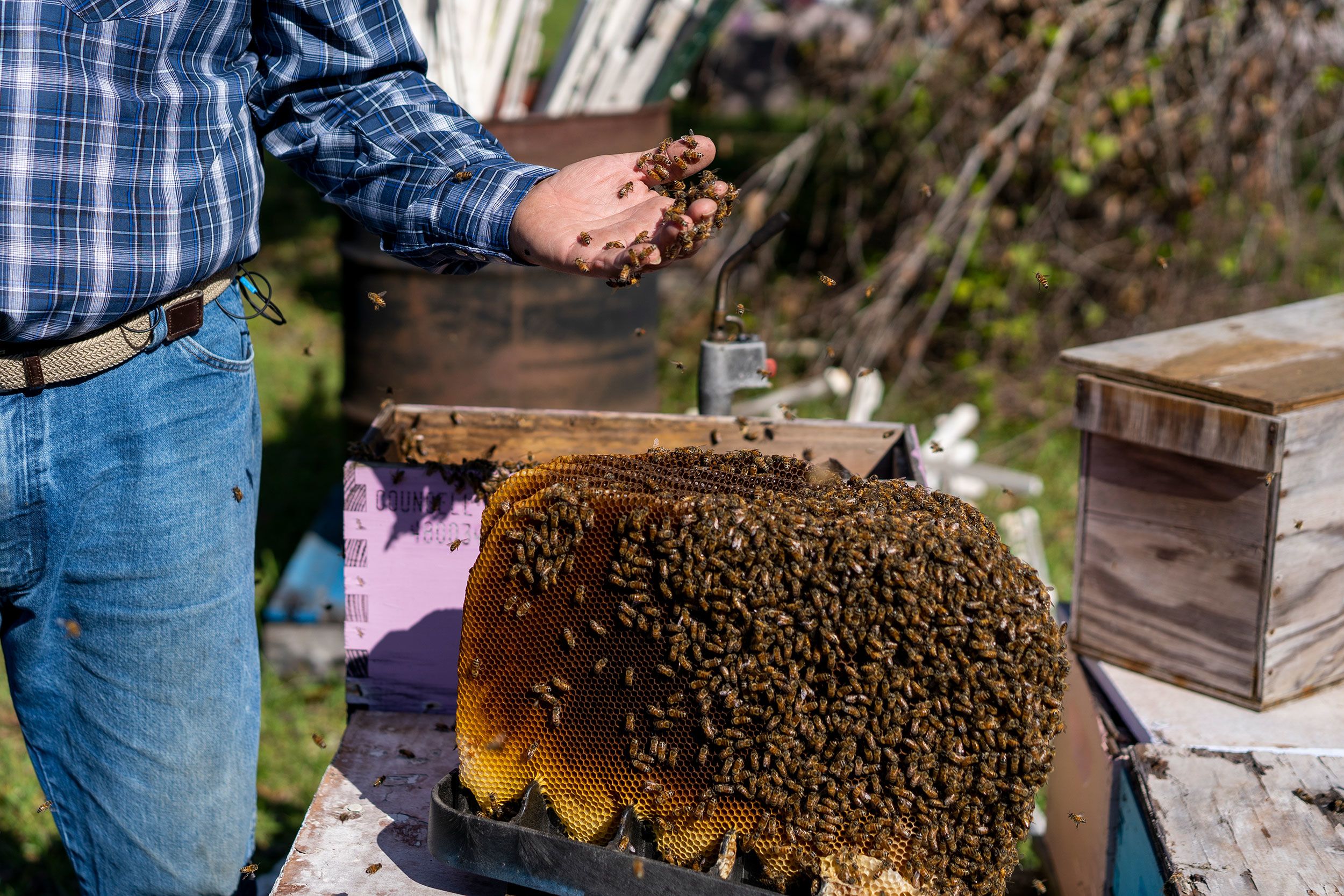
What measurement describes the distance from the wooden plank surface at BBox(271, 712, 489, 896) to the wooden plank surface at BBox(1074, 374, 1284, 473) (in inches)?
61.2

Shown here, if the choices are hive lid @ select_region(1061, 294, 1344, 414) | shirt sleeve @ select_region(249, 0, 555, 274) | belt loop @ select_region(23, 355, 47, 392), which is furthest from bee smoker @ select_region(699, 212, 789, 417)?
belt loop @ select_region(23, 355, 47, 392)

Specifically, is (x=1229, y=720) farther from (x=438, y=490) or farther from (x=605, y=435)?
(x=438, y=490)

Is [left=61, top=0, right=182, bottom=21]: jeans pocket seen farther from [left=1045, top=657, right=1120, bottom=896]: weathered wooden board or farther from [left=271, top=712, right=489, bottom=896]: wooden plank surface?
[left=1045, top=657, right=1120, bottom=896]: weathered wooden board

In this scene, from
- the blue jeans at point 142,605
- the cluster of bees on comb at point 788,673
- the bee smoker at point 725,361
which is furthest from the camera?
the bee smoker at point 725,361

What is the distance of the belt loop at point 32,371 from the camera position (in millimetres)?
1850

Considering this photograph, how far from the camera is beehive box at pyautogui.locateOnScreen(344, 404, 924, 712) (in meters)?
2.23

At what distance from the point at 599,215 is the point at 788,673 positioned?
803 mm

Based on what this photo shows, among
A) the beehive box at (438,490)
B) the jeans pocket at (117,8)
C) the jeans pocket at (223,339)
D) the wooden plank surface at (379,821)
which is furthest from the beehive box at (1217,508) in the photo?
the jeans pocket at (117,8)

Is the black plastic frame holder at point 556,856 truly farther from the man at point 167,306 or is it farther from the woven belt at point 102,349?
the woven belt at point 102,349

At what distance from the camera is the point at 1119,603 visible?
270 cm

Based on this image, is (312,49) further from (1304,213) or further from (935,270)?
(1304,213)

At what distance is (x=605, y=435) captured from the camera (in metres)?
2.46

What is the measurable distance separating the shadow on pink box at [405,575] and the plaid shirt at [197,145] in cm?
43

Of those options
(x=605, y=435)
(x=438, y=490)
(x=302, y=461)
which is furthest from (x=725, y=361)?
(x=302, y=461)
